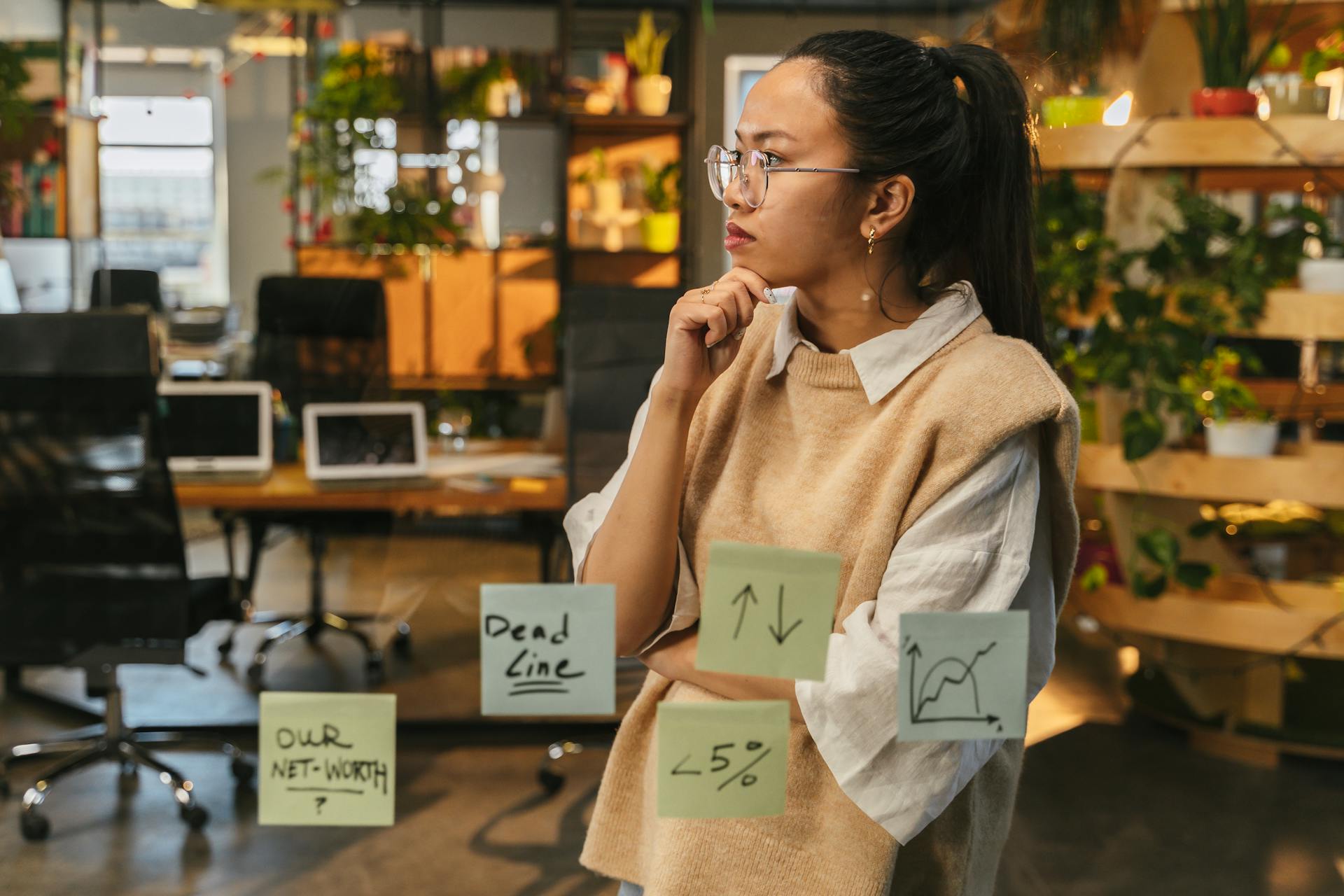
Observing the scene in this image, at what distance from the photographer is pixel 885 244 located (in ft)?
3.17

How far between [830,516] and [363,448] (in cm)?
252

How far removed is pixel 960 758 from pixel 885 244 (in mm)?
380

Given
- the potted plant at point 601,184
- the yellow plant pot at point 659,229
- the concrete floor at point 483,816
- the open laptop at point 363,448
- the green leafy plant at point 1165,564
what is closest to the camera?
the concrete floor at point 483,816

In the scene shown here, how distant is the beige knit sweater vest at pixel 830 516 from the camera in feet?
2.92

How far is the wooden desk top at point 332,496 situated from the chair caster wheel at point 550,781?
61 centimetres

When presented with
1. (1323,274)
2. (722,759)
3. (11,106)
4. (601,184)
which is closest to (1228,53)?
(1323,274)

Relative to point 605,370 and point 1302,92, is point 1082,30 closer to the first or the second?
point 1302,92

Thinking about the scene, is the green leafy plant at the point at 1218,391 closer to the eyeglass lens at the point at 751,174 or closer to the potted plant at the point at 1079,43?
the potted plant at the point at 1079,43

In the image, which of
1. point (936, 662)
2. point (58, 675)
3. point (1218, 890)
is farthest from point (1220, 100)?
point (58, 675)

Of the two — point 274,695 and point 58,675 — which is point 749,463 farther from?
point 58,675

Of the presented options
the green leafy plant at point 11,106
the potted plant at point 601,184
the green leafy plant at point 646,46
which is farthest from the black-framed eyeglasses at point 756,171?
the green leafy plant at point 11,106

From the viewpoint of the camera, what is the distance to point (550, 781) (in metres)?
2.93

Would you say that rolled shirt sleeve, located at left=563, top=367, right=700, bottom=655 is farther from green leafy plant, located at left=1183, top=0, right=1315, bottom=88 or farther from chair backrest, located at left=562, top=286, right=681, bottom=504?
green leafy plant, located at left=1183, top=0, right=1315, bottom=88

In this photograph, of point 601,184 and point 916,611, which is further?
point 601,184
